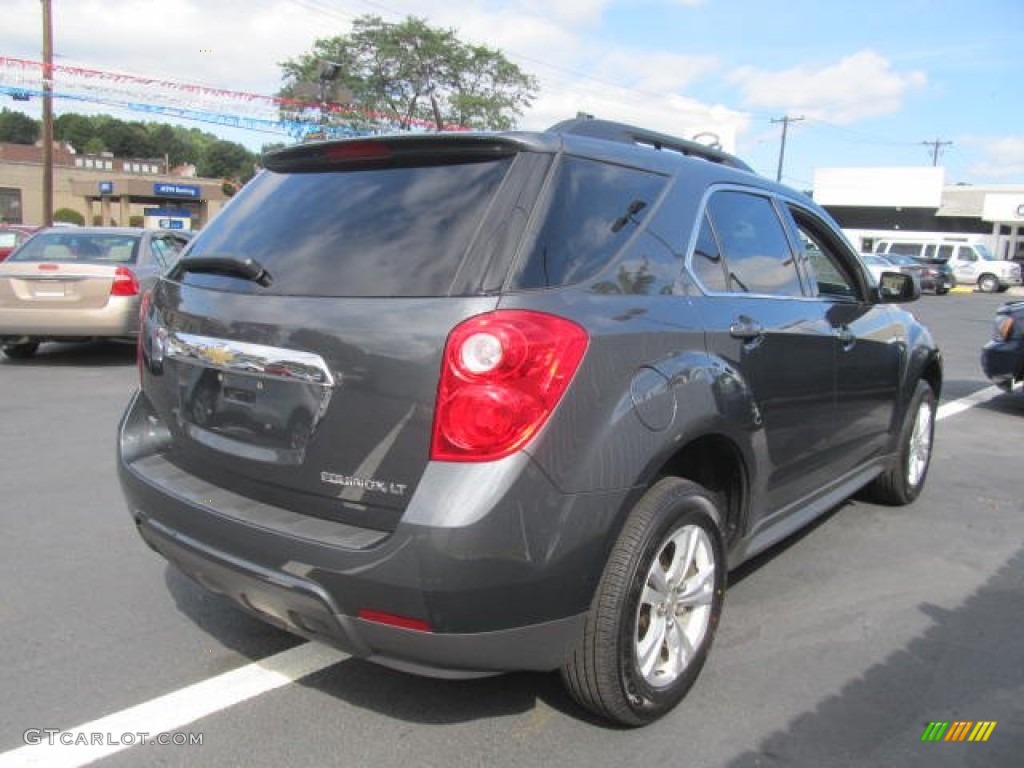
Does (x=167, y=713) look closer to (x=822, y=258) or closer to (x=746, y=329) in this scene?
(x=746, y=329)

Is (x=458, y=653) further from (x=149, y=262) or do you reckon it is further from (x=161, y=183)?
(x=161, y=183)

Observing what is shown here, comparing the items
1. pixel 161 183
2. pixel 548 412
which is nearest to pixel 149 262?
pixel 548 412

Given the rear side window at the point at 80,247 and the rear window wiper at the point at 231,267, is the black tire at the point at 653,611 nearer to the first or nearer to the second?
the rear window wiper at the point at 231,267

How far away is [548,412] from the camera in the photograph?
2.27m

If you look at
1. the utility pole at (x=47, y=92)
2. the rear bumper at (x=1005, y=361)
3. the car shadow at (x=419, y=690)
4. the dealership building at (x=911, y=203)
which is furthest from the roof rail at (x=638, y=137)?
the dealership building at (x=911, y=203)

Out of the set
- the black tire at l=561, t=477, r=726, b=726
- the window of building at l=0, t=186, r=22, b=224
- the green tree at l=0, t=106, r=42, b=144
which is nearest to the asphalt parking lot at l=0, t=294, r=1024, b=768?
the black tire at l=561, t=477, r=726, b=726

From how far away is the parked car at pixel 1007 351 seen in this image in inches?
330

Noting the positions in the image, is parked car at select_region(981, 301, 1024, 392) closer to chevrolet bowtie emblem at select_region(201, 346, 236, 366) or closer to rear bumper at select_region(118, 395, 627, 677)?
rear bumper at select_region(118, 395, 627, 677)

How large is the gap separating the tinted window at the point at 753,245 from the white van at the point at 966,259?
38.0m

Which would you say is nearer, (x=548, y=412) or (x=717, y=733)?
(x=548, y=412)

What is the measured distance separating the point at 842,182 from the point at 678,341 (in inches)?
2598

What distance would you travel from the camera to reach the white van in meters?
37.9

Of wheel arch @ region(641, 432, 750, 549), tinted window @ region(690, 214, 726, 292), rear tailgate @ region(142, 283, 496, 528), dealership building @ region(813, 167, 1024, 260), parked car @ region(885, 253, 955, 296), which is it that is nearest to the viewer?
rear tailgate @ region(142, 283, 496, 528)

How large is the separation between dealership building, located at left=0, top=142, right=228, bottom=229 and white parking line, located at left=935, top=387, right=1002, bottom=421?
2261 inches
